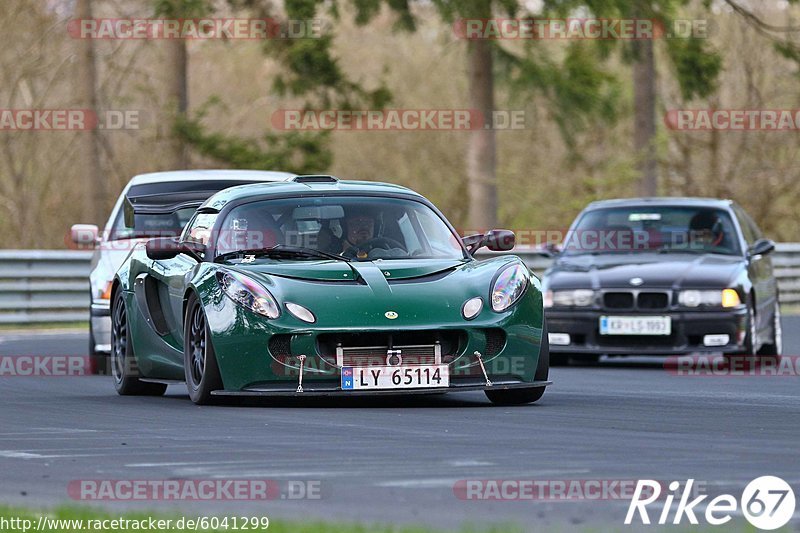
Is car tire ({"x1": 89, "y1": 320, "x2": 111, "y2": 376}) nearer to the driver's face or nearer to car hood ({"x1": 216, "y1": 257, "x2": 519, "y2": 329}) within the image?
the driver's face

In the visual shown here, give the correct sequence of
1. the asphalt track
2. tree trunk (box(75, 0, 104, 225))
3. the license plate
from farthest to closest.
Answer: tree trunk (box(75, 0, 104, 225)) < the license plate < the asphalt track

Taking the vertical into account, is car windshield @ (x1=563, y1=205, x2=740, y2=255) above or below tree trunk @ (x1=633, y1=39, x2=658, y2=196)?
below

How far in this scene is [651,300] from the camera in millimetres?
16594

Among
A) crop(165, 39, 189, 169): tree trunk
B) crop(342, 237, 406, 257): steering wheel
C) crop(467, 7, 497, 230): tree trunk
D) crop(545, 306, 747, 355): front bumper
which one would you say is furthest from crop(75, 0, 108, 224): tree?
crop(342, 237, 406, 257): steering wheel

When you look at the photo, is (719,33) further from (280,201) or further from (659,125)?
(280,201)

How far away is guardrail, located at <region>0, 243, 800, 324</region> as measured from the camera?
25.4 m

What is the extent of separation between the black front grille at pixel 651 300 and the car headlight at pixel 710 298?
0.16 metres

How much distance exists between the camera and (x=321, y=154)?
1580 inches

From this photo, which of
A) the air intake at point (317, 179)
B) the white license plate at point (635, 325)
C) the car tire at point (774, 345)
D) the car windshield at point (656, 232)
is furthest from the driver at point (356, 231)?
the car tire at point (774, 345)

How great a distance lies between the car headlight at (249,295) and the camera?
35.4 ft

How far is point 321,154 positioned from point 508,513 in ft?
111

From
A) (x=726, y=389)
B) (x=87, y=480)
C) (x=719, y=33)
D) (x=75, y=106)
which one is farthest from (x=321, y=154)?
(x=87, y=480)

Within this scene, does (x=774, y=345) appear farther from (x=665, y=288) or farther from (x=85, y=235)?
(x=85, y=235)

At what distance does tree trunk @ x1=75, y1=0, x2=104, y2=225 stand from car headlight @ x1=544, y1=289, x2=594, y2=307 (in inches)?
803
